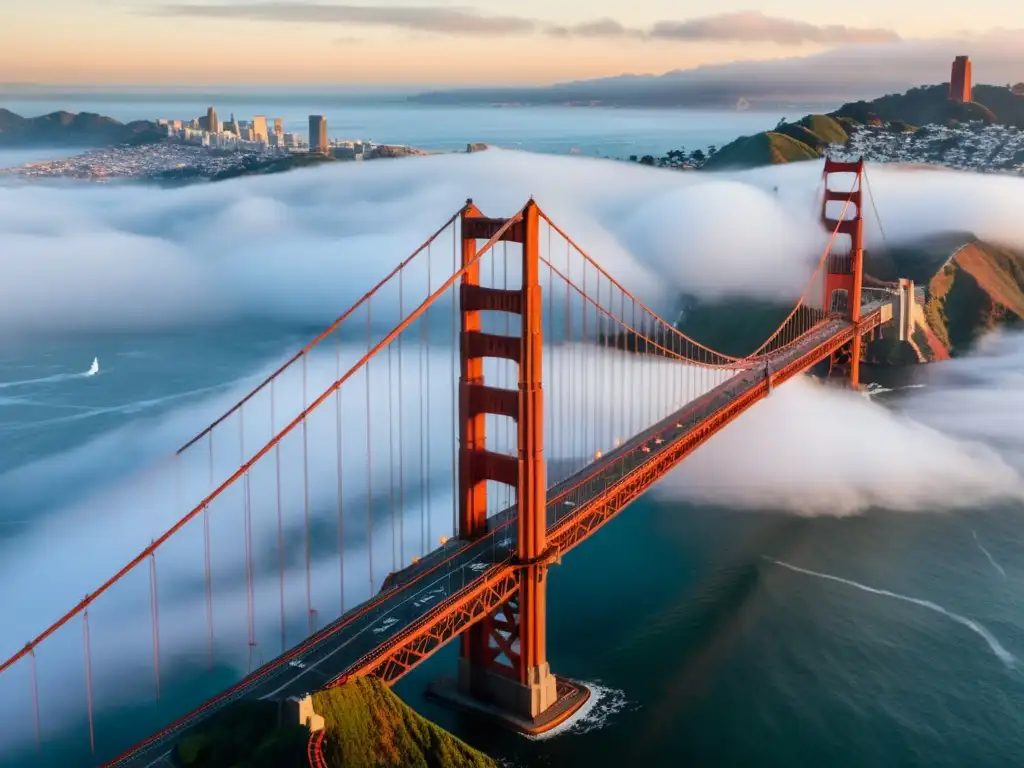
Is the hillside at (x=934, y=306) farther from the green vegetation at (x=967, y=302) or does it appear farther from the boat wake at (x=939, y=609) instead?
the boat wake at (x=939, y=609)

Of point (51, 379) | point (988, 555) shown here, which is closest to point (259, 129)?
point (51, 379)

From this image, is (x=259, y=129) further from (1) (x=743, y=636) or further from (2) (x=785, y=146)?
(1) (x=743, y=636)

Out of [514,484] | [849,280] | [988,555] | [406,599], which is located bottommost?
[988,555]

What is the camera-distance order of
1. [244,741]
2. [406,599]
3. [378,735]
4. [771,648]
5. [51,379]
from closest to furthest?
[244,741]
[378,735]
[406,599]
[771,648]
[51,379]

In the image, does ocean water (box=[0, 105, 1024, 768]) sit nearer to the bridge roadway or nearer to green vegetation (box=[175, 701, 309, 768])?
the bridge roadway

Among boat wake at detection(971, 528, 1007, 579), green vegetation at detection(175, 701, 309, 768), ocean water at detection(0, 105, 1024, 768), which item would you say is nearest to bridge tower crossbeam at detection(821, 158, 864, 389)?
ocean water at detection(0, 105, 1024, 768)
